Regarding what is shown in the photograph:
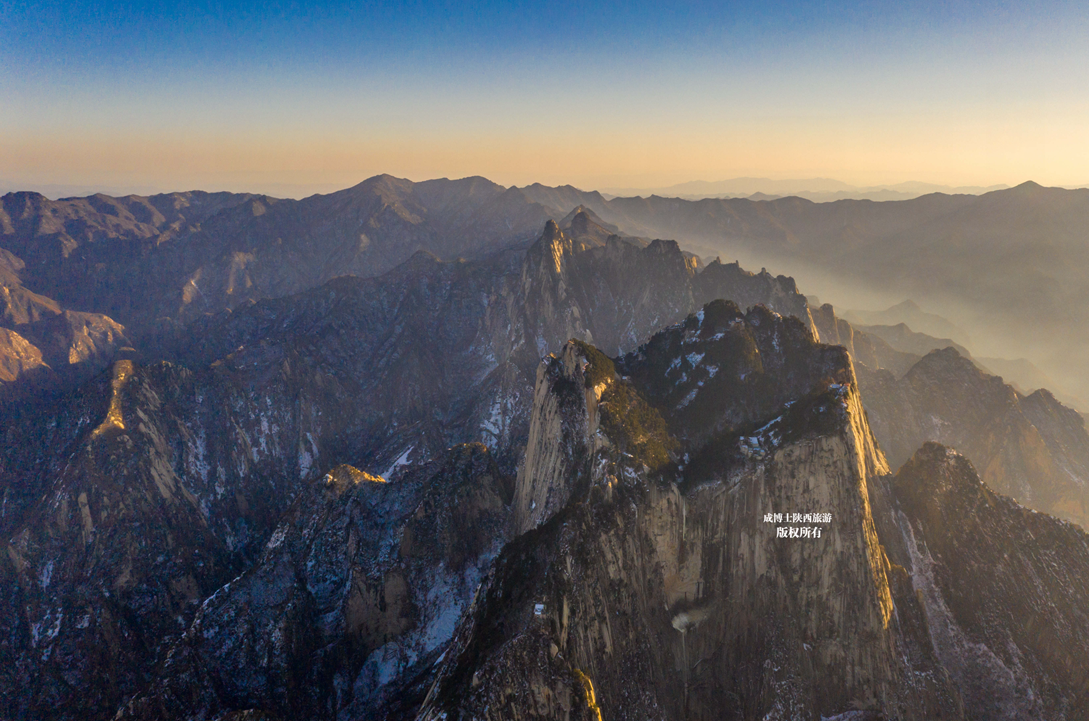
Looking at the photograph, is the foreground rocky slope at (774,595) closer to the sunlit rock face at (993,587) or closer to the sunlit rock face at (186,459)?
the sunlit rock face at (993,587)

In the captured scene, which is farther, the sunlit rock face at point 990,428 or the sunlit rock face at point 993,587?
the sunlit rock face at point 990,428

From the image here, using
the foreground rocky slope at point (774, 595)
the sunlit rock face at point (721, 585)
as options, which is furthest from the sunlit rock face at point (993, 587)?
the sunlit rock face at point (721, 585)

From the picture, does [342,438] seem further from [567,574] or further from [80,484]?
[567,574]

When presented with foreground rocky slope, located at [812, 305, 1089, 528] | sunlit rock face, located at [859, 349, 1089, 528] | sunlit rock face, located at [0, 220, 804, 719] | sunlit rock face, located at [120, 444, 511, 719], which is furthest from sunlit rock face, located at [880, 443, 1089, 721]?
sunlit rock face, located at [0, 220, 804, 719]

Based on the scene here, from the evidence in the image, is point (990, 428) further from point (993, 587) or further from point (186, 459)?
point (186, 459)

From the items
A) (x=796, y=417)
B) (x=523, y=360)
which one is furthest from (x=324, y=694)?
(x=523, y=360)
